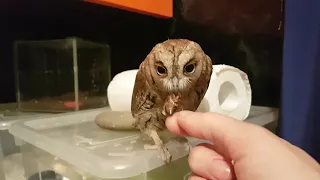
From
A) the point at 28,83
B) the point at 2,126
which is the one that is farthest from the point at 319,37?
the point at 28,83

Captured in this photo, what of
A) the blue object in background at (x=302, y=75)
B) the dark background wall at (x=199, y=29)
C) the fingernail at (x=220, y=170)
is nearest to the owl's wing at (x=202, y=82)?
the fingernail at (x=220, y=170)

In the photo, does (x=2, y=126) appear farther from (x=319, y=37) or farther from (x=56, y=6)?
(x=319, y=37)

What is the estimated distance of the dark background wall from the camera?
3.22 feet

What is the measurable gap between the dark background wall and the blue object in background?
0.83 feet

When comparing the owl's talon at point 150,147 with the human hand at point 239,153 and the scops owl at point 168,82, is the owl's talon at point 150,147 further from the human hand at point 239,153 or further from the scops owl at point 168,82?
the human hand at point 239,153

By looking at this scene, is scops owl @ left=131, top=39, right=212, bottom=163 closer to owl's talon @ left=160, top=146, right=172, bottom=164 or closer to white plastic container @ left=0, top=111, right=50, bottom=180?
owl's talon @ left=160, top=146, right=172, bottom=164

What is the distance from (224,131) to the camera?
0.40 meters

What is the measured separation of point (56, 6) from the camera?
1066mm

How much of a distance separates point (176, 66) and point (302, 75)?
1.06ft

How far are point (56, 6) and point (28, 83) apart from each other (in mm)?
207

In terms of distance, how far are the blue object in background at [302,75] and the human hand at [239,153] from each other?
1.03 ft

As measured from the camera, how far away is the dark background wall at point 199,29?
982 millimetres

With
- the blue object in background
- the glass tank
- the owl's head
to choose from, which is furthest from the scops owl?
the glass tank

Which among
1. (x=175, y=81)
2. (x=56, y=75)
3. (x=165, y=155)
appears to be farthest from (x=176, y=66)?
(x=56, y=75)
